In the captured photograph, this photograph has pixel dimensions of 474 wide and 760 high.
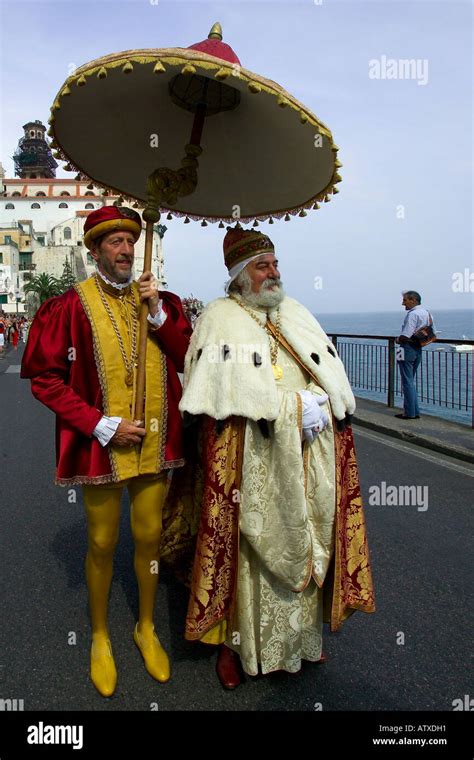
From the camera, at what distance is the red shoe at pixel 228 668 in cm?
259

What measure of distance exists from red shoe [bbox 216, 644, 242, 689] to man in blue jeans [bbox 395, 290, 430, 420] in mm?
6328

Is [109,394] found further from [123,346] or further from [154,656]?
[154,656]

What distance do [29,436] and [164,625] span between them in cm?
563

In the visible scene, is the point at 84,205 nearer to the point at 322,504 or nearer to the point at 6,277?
the point at 6,277

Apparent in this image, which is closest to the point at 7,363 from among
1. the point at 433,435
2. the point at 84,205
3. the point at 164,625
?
the point at 433,435

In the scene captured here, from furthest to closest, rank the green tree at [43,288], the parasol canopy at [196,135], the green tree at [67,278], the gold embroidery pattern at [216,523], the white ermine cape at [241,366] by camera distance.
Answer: the green tree at [67,278], the green tree at [43,288], the gold embroidery pattern at [216,523], the white ermine cape at [241,366], the parasol canopy at [196,135]

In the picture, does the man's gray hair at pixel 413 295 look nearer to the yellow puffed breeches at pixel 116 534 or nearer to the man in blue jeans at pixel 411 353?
the man in blue jeans at pixel 411 353

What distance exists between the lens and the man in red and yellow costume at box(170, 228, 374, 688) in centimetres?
246

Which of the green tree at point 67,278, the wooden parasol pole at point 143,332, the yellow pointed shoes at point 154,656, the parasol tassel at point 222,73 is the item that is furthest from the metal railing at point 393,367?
the green tree at point 67,278

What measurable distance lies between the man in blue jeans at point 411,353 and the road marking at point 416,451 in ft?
2.97

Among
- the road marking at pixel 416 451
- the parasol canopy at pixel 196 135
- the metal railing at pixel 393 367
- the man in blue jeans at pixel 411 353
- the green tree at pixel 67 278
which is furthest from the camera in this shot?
the green tree at pixel 67 278

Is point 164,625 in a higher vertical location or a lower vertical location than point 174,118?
lower

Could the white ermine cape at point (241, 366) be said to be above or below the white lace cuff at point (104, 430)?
above

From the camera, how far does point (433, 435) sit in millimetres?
7207
